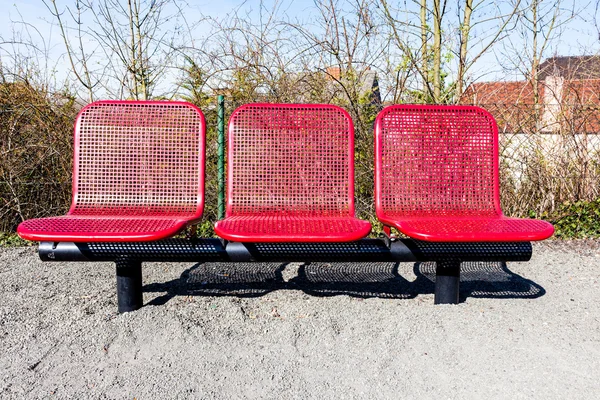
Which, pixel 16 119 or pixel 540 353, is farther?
pixel 16 119

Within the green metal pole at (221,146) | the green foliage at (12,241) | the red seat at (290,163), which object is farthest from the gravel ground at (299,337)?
the green foliage at (12,241)

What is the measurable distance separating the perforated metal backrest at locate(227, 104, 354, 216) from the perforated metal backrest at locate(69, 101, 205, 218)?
0.83 ft

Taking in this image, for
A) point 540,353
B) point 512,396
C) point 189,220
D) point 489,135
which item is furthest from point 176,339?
point 489,135

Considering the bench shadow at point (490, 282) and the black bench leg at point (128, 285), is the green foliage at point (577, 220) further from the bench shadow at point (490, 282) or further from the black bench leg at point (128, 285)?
the black bench leg at point (128, 285)

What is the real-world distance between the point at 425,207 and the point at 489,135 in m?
0.62

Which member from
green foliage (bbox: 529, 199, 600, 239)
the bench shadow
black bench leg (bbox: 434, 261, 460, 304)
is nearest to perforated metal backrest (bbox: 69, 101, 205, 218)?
black bench leg (bbox: 434, 261, 460, 304)

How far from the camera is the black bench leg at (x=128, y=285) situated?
277 cm

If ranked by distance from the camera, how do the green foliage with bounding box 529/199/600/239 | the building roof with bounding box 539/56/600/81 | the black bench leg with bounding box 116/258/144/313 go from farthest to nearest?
the building roof with bounding box 539/56/600/81, the green foliage with bounding box 529/199/600/239, the black bench leg with bounding box 116/258/144/313

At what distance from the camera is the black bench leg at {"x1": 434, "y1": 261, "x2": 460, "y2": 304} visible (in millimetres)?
2842

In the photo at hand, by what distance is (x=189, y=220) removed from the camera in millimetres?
2662

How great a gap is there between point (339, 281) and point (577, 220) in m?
3.29

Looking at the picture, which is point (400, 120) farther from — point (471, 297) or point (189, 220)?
point (189, 220)

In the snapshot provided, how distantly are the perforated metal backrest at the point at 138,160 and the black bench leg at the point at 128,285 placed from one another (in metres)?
0.37

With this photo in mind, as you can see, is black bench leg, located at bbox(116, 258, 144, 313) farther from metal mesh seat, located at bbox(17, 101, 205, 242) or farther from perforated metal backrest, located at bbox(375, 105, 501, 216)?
perforated metal backrest, located at bbox(375, 105, 501, 216)
